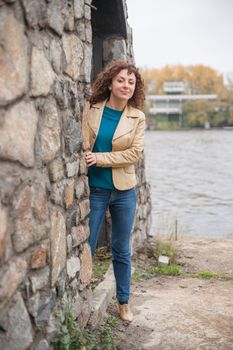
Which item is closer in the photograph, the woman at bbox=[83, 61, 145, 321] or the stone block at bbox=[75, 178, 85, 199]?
the stone block at bbox=[75, 178, 85, 199]

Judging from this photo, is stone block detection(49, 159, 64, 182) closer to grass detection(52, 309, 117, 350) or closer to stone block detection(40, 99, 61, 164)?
stone block detection(40, 99, 61, 164)

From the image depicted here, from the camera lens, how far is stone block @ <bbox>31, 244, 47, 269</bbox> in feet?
8.82

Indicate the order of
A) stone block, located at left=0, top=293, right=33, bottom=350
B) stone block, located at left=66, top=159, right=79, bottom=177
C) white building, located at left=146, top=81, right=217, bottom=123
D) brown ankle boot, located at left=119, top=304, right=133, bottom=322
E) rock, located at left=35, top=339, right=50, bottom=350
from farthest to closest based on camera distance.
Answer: white building, located at left=146, top=81, right=217, bottom=123 < brown ankle boot, located at left=119, top=304, right=133, bottom=322 < stone block, located at left=66, top=159, right=79, bottom=177 < rock, located at left=35, top=339, right=50, bottom=350 < stone block, located at left=0, top=293, right=33, bottom=350

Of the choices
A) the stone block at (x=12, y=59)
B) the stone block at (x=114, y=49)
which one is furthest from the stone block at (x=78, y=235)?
the stone block at (x=114, y=49)

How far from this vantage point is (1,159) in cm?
231

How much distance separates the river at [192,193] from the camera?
1044 centimetres

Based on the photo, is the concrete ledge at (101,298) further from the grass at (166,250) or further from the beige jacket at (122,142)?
the grass at (166,250)

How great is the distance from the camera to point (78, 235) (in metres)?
3.53

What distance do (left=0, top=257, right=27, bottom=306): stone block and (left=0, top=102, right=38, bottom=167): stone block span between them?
495 mm

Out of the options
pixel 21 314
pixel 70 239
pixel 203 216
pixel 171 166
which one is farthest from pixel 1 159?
pixel 171 166

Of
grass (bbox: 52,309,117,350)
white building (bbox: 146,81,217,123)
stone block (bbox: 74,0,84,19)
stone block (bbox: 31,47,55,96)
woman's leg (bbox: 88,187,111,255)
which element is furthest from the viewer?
white building (bbox: 146,81,217,123)

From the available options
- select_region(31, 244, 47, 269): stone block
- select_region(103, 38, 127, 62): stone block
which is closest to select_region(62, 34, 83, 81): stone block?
select_region(31, 244, 47, 269): stone block

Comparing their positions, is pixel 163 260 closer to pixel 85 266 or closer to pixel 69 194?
pixel 85 266

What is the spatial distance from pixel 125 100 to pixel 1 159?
1793 mm
